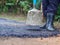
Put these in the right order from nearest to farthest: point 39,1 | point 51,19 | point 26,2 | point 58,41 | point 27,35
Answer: point 58,41, point 27,35, point 51,19, point 39,1, point 26,2

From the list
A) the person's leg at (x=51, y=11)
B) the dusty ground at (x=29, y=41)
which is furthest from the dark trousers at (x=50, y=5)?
the dusty ground at (x=29, y=41)

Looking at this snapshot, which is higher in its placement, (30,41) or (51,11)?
(51,11)

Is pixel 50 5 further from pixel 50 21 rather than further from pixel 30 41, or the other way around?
pixel 30 41

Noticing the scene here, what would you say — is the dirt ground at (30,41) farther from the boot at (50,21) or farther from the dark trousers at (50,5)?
the dark trousers at (50,5)

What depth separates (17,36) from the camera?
3.08 meters

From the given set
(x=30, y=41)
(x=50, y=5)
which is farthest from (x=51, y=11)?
(x=30, y=41)

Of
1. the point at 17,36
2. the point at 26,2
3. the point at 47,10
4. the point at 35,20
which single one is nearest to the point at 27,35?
the point at 17,36

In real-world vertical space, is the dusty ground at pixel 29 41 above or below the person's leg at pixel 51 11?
below

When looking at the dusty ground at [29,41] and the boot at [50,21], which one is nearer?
the dusty ground at [29,41]

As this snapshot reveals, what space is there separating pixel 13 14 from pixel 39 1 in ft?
4.09

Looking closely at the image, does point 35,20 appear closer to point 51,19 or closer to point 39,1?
point 39,1

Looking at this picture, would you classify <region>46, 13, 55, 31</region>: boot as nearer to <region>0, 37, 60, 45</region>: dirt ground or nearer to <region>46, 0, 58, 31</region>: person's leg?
<region>46, 0, 58, 31</region>: person's leg

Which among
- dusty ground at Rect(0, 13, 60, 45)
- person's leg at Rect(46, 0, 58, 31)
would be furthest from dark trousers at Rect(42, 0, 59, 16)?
dusty ground at Rect(0, 13, 60, 45)

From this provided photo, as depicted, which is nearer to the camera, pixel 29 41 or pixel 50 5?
pixel 29 41
